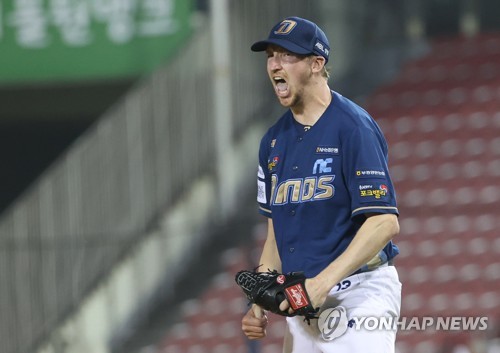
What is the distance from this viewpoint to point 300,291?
4.11m

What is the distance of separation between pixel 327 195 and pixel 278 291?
0.40 meters

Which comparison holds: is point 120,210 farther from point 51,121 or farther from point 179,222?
point 51,121

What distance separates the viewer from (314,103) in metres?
4.42

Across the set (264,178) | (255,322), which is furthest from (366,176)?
(255,322)

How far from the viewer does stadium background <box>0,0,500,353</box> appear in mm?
9836

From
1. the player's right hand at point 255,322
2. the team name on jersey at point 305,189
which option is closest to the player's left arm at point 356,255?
the team name on jersey at point 305,189

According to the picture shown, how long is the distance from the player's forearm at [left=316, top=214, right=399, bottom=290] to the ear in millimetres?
596

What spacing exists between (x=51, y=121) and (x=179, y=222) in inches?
142

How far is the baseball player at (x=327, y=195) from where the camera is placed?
4.23 m

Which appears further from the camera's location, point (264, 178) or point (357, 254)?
point (264, 178)

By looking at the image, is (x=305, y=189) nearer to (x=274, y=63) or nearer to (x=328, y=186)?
(x=328, y=186)

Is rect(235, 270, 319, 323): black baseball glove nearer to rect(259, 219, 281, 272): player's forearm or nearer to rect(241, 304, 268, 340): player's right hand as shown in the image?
rect(241, 304, 268, 340): player's right hand

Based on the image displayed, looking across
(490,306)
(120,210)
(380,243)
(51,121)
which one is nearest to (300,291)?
(380,243)

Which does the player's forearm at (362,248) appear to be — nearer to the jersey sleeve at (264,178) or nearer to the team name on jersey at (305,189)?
the team name on jersey at (305,189)
